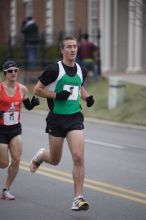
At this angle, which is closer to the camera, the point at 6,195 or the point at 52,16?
the point at 6,195

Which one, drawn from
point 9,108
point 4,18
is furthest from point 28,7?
point 9,108

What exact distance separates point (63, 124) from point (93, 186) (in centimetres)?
181

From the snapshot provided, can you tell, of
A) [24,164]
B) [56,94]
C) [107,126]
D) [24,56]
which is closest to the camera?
[56,94]

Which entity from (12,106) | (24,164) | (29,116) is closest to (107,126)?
(29,116)

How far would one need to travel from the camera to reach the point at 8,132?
30.0ft

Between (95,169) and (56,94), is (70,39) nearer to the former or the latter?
(56,94)

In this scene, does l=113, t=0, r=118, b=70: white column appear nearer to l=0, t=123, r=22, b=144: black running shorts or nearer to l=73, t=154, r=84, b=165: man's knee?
l=0, t=123, r=22, b=144: black running shorts

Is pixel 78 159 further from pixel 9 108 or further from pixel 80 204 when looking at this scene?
pixel 9 108

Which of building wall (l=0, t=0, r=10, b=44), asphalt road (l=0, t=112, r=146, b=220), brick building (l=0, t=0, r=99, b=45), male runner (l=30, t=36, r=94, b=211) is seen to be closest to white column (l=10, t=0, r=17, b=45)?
brick building (l=0, t=0, r=99, b=45)

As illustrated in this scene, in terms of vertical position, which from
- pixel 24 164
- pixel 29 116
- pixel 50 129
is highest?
pixel 50 129

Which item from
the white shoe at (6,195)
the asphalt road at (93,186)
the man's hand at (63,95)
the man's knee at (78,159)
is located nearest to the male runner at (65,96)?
the man's hand at (63,95)

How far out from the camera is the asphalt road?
8492 millimetres

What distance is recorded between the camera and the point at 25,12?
3803 centimetres

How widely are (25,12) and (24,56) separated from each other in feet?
29.7
